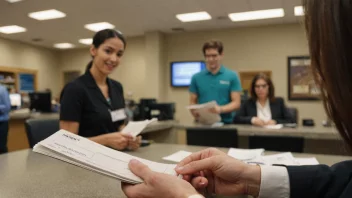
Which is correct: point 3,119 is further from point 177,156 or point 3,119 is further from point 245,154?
point 245,154

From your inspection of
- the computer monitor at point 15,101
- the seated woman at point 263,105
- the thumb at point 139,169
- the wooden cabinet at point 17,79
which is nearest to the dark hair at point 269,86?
the seated woman at point 263,105

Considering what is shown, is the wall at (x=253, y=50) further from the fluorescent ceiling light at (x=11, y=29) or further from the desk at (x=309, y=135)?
the desk at (x=309, y=135)

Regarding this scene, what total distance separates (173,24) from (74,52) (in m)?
4.19

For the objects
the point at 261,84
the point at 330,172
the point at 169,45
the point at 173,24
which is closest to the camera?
the point at 330,172

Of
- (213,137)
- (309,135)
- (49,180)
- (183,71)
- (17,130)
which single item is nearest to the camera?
(49,180)

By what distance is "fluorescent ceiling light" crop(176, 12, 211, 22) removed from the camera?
5578 mm

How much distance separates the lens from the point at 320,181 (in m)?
0.76

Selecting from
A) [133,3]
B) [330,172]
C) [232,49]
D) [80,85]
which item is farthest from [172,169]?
[232,49]

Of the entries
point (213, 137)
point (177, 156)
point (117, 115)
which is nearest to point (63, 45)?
point (213, 137)

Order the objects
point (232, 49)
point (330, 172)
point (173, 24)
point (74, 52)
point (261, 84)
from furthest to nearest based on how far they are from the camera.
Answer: point (74, 52) < point (232, 49) < point (173, 24) < point (261, 84) < point (330, 172)

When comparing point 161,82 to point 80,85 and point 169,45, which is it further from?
point 80,85

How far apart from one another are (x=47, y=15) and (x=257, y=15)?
4.28 meters

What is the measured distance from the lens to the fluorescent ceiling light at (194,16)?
558cm

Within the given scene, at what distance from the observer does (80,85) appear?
1.50 metres
